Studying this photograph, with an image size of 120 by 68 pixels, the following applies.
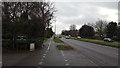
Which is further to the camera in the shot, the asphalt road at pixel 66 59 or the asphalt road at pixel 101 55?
the asphalt road at pixel 101 55

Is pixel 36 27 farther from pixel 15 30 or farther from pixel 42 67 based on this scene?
pixel 42 67

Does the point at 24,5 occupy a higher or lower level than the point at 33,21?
higher

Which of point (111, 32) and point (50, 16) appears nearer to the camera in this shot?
point (50, 16)

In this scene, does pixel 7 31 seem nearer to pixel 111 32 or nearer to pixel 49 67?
pixel 49 67

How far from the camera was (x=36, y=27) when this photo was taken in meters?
27.3

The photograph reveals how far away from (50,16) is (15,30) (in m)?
17.3

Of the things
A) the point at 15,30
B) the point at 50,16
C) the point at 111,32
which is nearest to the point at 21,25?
the point at 15,30

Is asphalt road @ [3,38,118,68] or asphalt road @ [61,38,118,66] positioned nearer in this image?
asphalt road @ [3,38,118,68]

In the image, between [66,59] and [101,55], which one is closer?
[66,59]

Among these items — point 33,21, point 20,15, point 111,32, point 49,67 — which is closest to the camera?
point 49,67

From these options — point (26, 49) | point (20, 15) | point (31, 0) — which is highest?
point (31, 0)

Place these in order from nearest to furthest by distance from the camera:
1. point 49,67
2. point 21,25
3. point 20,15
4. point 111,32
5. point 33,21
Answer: point 49,67, point 21,25, point 20,15, point 33,21, point 111,32

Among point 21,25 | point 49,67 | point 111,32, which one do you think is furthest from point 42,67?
point 111,32

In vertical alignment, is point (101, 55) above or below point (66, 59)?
below
